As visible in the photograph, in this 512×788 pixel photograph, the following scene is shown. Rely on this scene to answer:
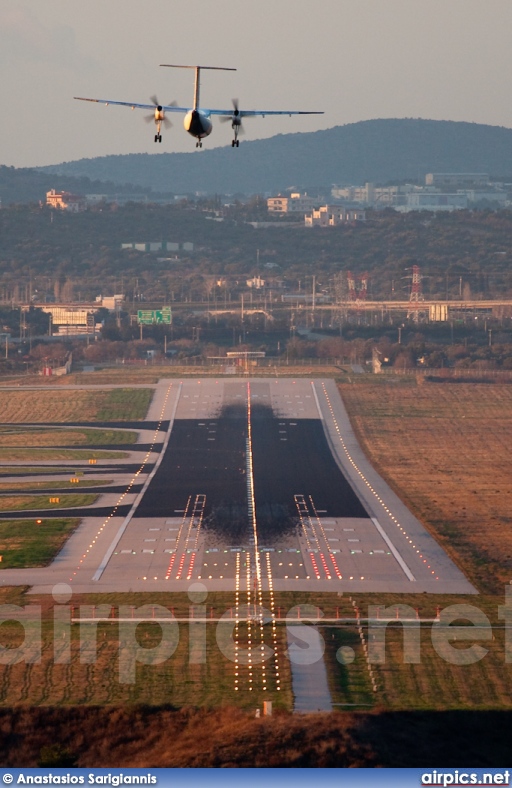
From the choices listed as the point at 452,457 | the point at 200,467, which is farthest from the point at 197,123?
the point at 452,457

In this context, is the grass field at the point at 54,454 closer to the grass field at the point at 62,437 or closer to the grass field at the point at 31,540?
the grass field at the point at 62,437

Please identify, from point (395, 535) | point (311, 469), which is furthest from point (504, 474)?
point (395, 535)

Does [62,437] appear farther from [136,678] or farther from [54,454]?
[136,678]

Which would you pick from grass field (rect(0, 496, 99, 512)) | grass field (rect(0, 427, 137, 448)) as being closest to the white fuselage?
grass field (rect(0, 496, 99, 512))

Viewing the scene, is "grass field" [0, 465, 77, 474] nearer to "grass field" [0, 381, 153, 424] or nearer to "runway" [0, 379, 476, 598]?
"runway" [0, 379, 476, 598]

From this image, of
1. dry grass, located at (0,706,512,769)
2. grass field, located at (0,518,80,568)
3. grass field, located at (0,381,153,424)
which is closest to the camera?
dry grass, located at (0,706,512,769)

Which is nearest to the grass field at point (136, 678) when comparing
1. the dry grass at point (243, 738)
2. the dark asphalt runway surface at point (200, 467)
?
the dry grass at point (243, 738)

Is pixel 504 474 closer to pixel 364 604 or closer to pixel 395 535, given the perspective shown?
pixel 395 535
